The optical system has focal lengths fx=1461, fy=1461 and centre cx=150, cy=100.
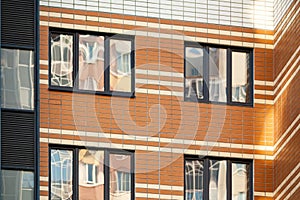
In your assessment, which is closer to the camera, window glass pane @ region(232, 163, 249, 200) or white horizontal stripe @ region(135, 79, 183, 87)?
white horizontal stripe @ region(135, 79, 183, 87)

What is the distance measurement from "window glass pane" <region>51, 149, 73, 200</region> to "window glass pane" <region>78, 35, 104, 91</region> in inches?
51.8

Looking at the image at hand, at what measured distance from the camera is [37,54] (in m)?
25.2

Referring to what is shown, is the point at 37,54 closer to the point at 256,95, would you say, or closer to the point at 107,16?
the point at 107,16

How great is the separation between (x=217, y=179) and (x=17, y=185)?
14.6ft

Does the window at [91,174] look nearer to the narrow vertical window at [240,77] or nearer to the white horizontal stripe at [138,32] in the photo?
the white horizontal stripe at [138,32]

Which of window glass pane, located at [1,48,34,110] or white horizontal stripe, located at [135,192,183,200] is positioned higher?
window glass pane, located at [1,48,34,110]

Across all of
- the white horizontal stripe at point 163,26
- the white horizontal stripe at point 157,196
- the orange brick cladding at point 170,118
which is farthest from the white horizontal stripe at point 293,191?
the white horizontal stripe at point 163,26

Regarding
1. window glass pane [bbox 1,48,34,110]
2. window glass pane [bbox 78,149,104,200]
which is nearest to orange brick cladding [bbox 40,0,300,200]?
window glass pane [bbox 78,149,104,200]

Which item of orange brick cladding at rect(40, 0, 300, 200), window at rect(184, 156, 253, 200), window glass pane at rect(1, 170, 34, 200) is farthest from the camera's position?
window at rect(184, 156, 253, 200)

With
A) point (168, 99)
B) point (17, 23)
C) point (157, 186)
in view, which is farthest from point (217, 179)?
point (17, 23)

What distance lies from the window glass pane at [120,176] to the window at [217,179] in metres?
1.13

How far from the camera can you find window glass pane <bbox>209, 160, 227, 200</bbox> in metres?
27.2

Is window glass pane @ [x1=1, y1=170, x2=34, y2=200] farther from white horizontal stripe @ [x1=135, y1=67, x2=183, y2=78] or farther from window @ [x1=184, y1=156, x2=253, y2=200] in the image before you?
window @ [x1=184, y1=156, x2=253, y2=200]

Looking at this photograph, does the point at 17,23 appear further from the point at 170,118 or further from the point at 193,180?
the point at 193,180
